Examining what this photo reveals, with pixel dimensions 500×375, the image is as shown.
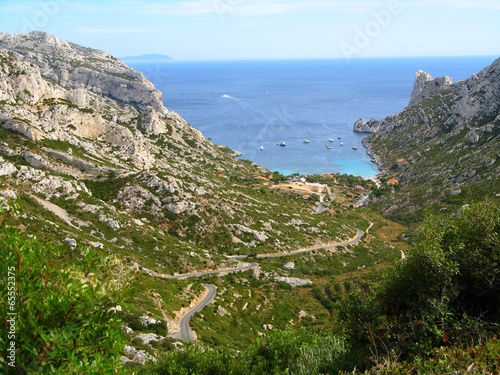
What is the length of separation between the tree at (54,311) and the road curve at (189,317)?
29788 millimetres

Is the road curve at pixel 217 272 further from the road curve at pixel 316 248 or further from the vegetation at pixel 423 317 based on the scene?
the vegetation at pixel 423 317

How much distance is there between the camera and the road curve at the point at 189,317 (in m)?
38.3

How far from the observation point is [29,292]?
9.85 metres

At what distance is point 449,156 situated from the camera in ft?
455

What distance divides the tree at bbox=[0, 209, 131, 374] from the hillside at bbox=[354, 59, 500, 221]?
3754 inches

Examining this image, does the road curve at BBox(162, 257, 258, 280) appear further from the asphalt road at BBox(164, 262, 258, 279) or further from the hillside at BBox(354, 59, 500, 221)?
the hillside at BBox(354, 59, 500, 221)

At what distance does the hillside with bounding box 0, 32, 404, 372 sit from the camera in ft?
159

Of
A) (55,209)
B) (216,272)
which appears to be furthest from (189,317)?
(55,209)

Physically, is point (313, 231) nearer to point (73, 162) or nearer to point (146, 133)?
point (73, 162)

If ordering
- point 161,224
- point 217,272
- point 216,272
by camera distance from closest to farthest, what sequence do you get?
point 216,272 → point 217,272 → point 161,224

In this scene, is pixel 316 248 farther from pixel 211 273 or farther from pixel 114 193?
pixel 114 193

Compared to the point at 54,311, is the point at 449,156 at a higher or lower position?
higher

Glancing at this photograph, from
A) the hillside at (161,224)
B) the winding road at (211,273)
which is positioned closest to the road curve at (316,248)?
the winding road at (211,273)

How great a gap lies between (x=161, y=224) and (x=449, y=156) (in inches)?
4514
